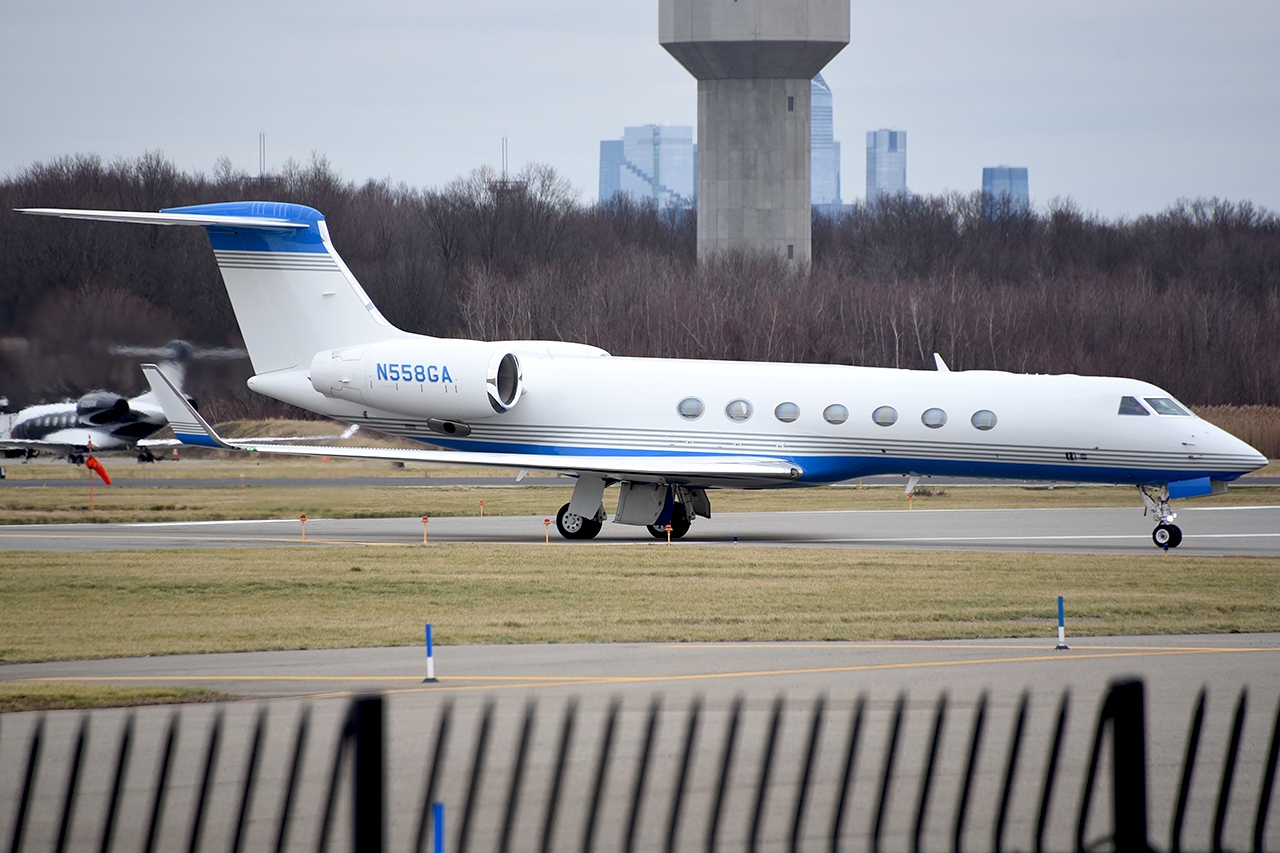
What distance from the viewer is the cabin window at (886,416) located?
22.1 metres

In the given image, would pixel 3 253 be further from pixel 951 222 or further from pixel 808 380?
pixel 951 222

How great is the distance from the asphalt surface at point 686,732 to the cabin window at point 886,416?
858 cm

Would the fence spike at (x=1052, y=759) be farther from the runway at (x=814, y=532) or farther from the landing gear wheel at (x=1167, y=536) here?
the landing gear wheel at (x=1167, y=536)

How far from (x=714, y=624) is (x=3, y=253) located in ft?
82.1

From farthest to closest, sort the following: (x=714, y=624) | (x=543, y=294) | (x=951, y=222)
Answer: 1. (x=951, y=222)
2. (x=543, y=294)
3. (x=714, y=624)

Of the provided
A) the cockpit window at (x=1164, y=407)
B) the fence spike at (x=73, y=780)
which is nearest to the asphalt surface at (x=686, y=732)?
the fence spike at (x=73, y=780)

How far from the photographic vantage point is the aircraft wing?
73.1ft

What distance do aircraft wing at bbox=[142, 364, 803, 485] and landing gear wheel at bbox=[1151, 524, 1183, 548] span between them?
5453mm

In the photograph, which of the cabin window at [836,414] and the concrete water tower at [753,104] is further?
the concrete water tower at [753,104]

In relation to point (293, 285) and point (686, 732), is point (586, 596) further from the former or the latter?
point (293, 285)

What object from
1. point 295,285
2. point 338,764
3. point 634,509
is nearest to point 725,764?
point 338,764

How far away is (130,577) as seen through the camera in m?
17.9

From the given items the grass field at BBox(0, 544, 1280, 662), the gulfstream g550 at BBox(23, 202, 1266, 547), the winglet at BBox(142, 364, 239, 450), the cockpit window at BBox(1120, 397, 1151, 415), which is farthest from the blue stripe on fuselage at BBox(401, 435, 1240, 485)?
the winglet at BBox(142, 364, 239, 450)

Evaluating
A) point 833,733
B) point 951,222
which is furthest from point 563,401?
point 951,222
